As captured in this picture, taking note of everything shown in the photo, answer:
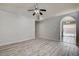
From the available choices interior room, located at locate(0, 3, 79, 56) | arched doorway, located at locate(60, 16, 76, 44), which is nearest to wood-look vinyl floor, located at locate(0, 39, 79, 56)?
interior room, located at locate(0, 3, 79, 56)

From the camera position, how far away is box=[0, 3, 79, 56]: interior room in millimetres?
2139

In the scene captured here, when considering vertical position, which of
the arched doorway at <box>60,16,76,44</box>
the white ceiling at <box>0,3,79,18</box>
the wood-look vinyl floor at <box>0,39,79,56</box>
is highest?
the white ceiling at <box>0,3,79,18</box>

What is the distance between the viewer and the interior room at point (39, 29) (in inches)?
84.2

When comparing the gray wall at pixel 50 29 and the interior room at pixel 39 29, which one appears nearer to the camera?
the interior room at pixel 39 29

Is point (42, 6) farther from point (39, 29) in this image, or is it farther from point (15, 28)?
point (15, 28)

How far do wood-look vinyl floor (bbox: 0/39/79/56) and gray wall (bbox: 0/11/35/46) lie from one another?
15 cm

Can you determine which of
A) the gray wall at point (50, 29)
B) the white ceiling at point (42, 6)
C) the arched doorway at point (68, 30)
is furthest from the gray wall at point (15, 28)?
the arched doorway at point (68, 30)

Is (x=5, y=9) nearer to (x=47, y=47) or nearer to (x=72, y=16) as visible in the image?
(x=47, y=47)

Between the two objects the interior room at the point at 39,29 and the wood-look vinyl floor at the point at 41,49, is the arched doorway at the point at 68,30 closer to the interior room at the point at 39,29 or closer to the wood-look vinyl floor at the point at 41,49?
the interior room at the point at 39,29

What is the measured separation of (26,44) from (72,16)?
1.32 meters

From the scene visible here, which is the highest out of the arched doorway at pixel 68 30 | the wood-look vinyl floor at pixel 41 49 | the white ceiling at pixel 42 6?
the white ceiling at pixel 42 6

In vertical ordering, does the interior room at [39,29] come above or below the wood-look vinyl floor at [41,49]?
above

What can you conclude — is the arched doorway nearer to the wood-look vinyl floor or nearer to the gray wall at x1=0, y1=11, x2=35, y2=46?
the wood-look vinyl floor

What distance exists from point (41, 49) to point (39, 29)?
51cm
